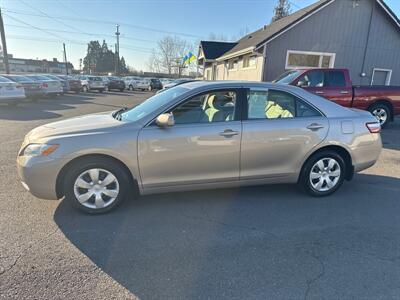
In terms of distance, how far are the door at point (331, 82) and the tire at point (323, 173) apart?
5191 millimetres

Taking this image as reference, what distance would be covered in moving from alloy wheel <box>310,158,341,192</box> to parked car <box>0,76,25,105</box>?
43.5ft

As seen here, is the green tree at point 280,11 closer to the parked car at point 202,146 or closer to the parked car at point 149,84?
the parked car at point 149,84

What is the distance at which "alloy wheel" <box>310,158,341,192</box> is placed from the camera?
157 inches

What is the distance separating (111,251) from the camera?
2.76 m

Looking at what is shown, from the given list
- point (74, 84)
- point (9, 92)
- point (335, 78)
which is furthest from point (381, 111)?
point (74, 84)

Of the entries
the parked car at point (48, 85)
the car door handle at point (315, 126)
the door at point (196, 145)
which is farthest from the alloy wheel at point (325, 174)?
the parked car at point (48, 85)

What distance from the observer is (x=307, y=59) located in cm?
1495

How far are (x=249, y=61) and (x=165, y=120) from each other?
47.7ft

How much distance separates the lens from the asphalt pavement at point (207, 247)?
90.4 inches

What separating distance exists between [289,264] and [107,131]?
94.1 inches

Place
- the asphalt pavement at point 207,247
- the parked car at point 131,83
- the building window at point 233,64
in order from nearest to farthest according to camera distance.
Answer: the asphalt pavement at point 207,247 → the building window at point 233,64 → the parked car at point 131,83

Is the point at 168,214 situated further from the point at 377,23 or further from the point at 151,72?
the point at 151,72

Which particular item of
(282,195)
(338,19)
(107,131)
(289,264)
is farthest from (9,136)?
(338,19)

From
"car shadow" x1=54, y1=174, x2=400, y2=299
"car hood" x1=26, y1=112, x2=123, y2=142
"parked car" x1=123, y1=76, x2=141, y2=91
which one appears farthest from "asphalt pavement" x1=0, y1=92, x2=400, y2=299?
"parked car" x1=123, y1=76, x2=141, y2=91
